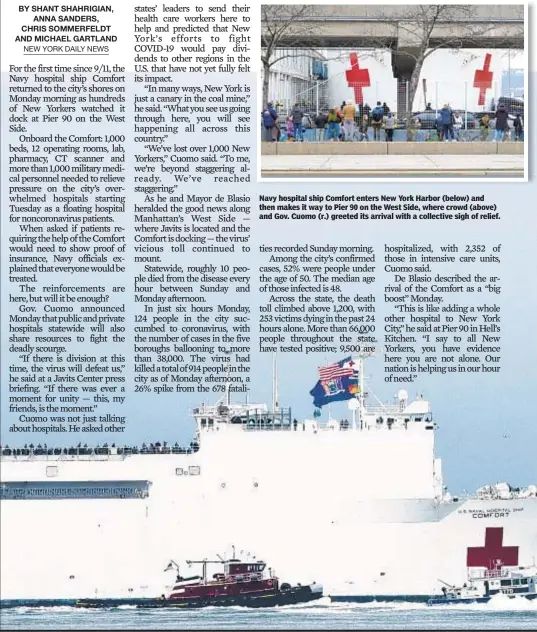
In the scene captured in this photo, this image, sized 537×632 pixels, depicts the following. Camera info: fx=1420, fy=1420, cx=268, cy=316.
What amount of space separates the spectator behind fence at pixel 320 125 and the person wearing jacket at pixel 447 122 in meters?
1.21

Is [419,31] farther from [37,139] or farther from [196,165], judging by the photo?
[37,139]

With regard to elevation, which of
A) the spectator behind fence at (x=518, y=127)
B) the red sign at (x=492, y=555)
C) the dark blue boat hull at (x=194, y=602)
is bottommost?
the dark blue boat hull at (x=194, y=602)

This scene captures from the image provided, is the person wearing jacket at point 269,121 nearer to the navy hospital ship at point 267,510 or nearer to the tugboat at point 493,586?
the navy hospital ship at point 267,510

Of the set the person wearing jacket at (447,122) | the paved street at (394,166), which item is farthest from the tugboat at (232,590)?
the person wearing jacket at (447,122)

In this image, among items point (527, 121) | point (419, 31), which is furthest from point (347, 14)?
point (527, 121)

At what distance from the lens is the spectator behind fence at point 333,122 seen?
14578 millimetres

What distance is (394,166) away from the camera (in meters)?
14.3

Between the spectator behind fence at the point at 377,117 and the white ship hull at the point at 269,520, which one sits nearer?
the spectator behind fence at the point at 377,117

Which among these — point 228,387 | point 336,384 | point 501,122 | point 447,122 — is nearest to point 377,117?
point 447,122

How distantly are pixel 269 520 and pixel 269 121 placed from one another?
4157mm

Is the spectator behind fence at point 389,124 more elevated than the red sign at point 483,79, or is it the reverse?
the red sign at point 483,79

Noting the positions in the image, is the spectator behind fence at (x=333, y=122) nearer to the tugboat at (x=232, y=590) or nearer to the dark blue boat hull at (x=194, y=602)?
the tugboat at (x=232, y=590)

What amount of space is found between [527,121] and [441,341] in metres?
2.35

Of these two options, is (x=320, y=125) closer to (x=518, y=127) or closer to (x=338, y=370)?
(x=518, y=127)
